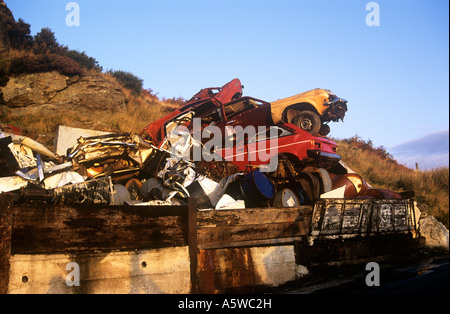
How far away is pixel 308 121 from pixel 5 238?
6.98m

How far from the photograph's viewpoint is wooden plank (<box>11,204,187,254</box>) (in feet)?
10.1

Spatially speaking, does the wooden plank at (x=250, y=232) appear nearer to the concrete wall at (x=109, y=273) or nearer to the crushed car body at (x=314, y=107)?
the concrete wall at (x=109, y=273)

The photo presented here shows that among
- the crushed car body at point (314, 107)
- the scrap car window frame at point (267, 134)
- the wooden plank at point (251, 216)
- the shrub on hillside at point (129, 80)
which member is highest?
the shrub on hillside at point (129, 80)

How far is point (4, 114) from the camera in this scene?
898 cm

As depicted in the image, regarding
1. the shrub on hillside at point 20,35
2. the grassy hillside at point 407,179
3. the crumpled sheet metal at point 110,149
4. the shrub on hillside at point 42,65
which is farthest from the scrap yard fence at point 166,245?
the shrub on hillside at point 20,35

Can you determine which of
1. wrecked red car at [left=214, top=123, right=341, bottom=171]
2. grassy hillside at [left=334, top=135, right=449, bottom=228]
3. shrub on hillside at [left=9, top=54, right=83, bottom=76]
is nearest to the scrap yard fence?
wrecked red car at [left=214, top=123, right=341, bottom=171]

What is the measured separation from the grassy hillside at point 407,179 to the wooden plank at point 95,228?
28.1 ft

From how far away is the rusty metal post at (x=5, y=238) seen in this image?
9.41 ft

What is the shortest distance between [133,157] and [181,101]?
12374mm

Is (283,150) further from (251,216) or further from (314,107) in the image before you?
A: (314,107)

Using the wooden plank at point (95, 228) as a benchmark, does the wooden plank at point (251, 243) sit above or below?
below

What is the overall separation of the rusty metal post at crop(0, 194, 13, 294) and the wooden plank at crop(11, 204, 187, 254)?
6 centimetres

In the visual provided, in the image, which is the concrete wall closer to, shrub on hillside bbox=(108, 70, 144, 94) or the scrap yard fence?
the scrap yard fence
